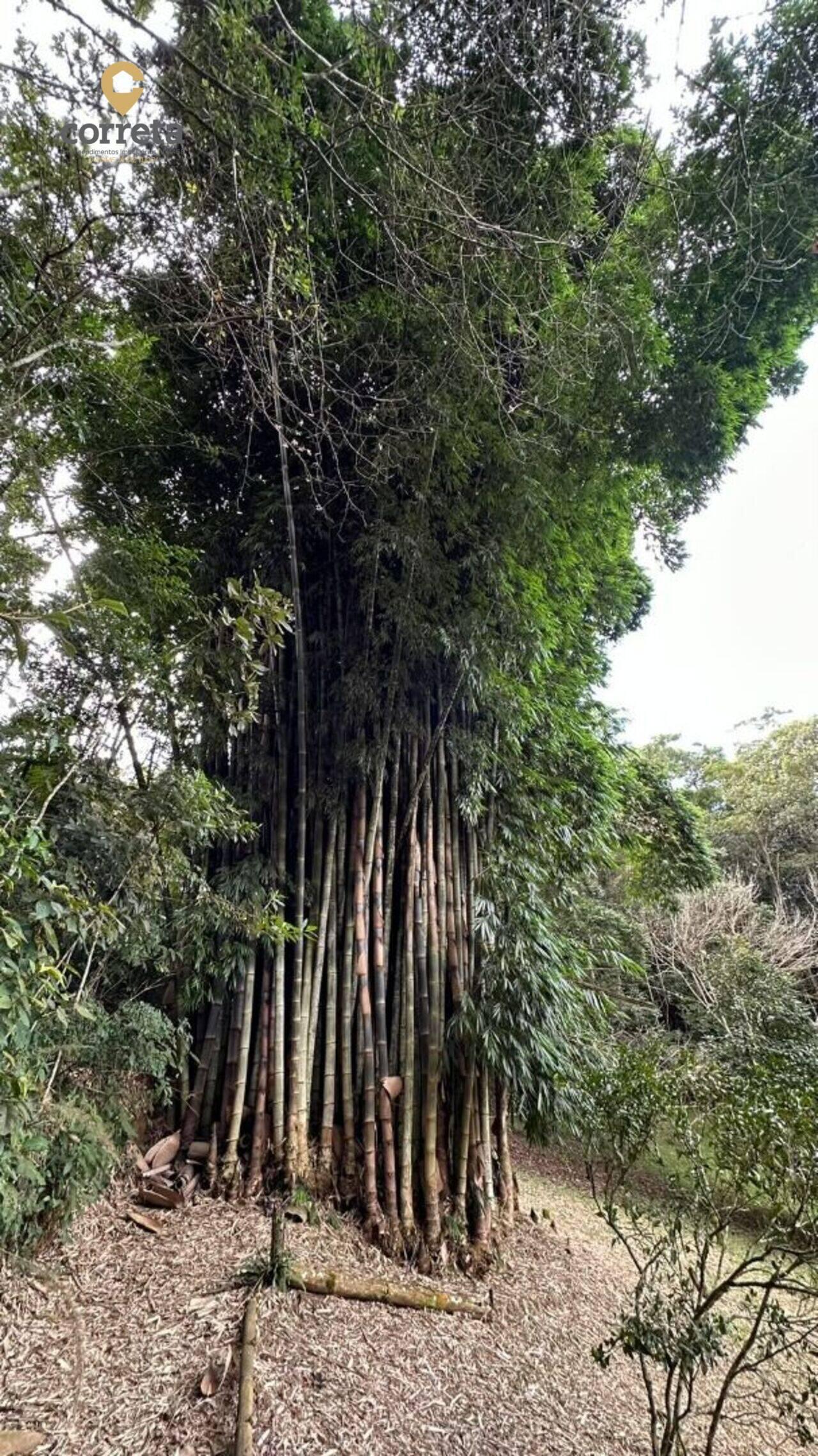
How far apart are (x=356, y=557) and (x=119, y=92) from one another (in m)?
1.73

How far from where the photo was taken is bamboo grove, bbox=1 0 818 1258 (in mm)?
1932

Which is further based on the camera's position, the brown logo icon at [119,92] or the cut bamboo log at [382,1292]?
the cut bamboo log at [382,1292]

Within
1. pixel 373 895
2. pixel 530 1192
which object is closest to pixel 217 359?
pixel 373 895

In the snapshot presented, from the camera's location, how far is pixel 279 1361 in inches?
71.3

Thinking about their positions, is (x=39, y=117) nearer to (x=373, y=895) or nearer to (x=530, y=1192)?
(x=373, y=895)

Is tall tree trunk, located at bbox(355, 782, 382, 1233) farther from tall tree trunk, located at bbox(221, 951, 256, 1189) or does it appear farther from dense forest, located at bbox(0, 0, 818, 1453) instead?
tall tree trunk, located at bbox(221, 951, 256, 1189)

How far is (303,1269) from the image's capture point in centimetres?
219

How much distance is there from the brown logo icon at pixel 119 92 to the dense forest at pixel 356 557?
0.03 m

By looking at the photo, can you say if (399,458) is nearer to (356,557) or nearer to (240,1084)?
(356,557)

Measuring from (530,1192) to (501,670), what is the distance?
4.08 meters

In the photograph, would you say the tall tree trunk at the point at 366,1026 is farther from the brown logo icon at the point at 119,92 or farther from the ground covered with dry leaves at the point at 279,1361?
the brown logo icon at the point at 119,92

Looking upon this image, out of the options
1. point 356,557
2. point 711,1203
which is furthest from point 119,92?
point 711,1203

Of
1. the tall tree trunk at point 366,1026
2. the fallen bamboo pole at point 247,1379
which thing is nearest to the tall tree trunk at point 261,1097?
the tall tree trunk at point 366,1026

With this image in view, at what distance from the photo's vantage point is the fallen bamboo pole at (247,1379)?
4.95 feet
